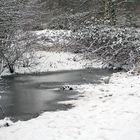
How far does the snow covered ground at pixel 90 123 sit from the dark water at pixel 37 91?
110 centimetres

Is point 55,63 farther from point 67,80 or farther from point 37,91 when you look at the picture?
point 37,91

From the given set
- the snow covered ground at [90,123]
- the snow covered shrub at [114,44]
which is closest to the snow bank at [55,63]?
the snow covered shrub at [114,44]

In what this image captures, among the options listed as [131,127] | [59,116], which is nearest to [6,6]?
[59,116]

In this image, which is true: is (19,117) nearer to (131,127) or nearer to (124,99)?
(124,99)

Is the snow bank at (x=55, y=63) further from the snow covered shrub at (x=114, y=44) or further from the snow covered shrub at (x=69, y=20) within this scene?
the snow covered shrub at (x=69, y=20)

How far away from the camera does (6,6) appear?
415 inches

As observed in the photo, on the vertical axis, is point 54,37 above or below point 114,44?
above

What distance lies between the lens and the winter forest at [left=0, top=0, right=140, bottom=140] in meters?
10.4

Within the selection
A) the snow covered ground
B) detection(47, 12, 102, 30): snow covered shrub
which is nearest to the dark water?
the snow covered ground

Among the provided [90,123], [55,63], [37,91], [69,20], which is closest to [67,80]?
[37,91]

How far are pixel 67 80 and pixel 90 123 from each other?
10213 millimetres

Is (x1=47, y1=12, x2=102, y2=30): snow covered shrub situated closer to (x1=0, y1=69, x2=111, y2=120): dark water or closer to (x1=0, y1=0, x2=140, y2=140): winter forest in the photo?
(x1=0, y1=0, x2=140, y2=140): winter forest

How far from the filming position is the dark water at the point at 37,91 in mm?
13937

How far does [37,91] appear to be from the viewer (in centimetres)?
1792
